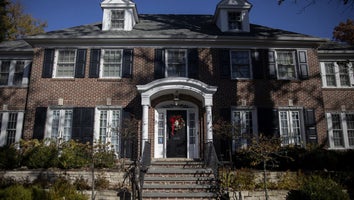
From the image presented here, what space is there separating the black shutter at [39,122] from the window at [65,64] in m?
1.72

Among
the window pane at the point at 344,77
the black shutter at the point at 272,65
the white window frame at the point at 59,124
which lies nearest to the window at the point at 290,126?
the black shutter at the point at 272,65

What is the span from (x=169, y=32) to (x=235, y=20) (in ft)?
11.8

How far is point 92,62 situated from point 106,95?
1.73m

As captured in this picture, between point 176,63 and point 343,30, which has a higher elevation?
point 343,30

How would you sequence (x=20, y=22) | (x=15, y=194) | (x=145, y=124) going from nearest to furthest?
(x=15, y=194) < (x=145, y=124) < (x=20, y=22)

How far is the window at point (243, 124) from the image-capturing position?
1214cm

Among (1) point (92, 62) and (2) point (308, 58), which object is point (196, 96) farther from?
(2) point (308, 58)

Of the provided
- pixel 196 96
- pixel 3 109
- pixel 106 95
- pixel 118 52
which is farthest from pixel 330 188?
pixel 3 109

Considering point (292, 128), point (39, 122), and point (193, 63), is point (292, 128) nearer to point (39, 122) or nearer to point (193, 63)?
point (193, 63)

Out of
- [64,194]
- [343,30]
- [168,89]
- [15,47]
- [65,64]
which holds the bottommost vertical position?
[64,194]

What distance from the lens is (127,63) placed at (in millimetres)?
12820

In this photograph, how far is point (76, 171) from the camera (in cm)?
936

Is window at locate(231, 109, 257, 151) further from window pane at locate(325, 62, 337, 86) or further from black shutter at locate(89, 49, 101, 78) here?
black shutter at locate(89, 49, 101, 78)

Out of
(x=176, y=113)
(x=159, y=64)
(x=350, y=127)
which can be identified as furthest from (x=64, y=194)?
(x=350, y=127)
